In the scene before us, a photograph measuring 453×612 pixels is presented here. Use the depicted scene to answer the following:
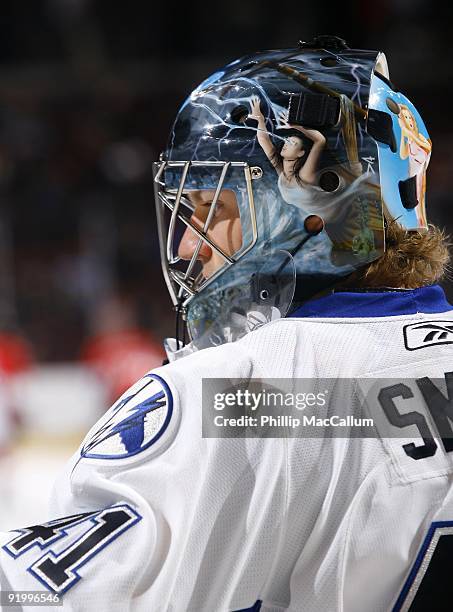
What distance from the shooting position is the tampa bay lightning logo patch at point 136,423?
989mm

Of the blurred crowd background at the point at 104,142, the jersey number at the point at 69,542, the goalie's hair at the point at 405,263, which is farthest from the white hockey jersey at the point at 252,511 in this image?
the blurred crowd background at the point at 104,142

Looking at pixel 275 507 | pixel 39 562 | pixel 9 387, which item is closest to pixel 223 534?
pixel 275 507

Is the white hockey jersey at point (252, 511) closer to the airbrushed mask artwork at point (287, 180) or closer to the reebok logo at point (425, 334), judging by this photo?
the reebok logo at point (425, 334)

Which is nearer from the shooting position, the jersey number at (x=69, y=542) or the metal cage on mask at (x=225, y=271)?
the jersey number at (x=69, y=542)

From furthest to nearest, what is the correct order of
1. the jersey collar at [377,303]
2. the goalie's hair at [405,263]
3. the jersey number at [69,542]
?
the goalie's hair at [405,263]
the jersey collar at [377,303]
the jersey number at [69,542]

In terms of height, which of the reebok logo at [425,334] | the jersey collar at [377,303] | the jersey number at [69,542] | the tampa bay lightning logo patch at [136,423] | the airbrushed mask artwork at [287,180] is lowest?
the jersey number at [69,542]

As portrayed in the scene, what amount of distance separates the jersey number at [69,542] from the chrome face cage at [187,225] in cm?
41

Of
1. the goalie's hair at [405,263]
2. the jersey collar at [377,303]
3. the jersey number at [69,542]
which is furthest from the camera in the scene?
the goalie's hair at [405,263]

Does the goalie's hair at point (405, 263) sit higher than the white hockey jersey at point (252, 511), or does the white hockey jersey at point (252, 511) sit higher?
the goalie's hair at point (405, 263)

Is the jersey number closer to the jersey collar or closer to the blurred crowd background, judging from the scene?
the jersey collar

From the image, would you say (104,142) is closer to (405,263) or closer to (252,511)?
(405,263)

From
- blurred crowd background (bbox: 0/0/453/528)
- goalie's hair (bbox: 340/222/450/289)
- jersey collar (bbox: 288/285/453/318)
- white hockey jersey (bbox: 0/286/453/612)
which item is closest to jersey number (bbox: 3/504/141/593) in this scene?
white hockey jersey (bbox: 0/286/453/612)

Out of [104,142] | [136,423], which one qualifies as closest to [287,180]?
[136,423]

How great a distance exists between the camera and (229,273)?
49.6 inches
